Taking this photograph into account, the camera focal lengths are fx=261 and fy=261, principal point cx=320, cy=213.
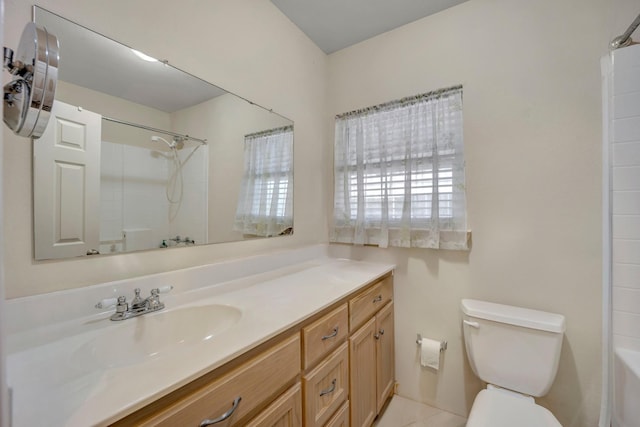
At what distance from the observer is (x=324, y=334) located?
1.10m

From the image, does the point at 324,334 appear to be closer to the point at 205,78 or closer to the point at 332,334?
the point at 332,334

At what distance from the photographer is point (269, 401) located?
845 mm

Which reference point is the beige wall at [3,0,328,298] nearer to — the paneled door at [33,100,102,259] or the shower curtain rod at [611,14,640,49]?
the paneled door at [33,100,102,259]

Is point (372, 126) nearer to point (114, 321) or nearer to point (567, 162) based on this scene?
point (567, 162)

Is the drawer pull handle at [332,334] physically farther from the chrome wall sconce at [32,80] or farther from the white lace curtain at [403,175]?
the chrome wall sconce at [32,80]

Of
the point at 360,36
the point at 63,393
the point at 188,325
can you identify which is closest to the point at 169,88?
the point at 188,325

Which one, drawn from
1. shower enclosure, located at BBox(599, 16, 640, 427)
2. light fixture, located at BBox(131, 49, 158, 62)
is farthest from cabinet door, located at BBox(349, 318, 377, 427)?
light fixture, located at BBox(131, 49, 158, 62)

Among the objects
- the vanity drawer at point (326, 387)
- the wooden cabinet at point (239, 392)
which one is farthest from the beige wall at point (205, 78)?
the vanity drawer at point (326, 387)

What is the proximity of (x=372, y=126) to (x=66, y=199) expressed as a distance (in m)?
1.73

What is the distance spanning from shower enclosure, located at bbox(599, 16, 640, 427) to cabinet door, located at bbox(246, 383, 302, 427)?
A: 1.41 m

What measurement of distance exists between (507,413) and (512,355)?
11.4 inches

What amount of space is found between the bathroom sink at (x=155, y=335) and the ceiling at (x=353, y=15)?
6.20 ft

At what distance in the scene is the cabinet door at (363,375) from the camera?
1.30 metres

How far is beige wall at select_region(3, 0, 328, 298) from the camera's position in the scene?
0.81 meters
